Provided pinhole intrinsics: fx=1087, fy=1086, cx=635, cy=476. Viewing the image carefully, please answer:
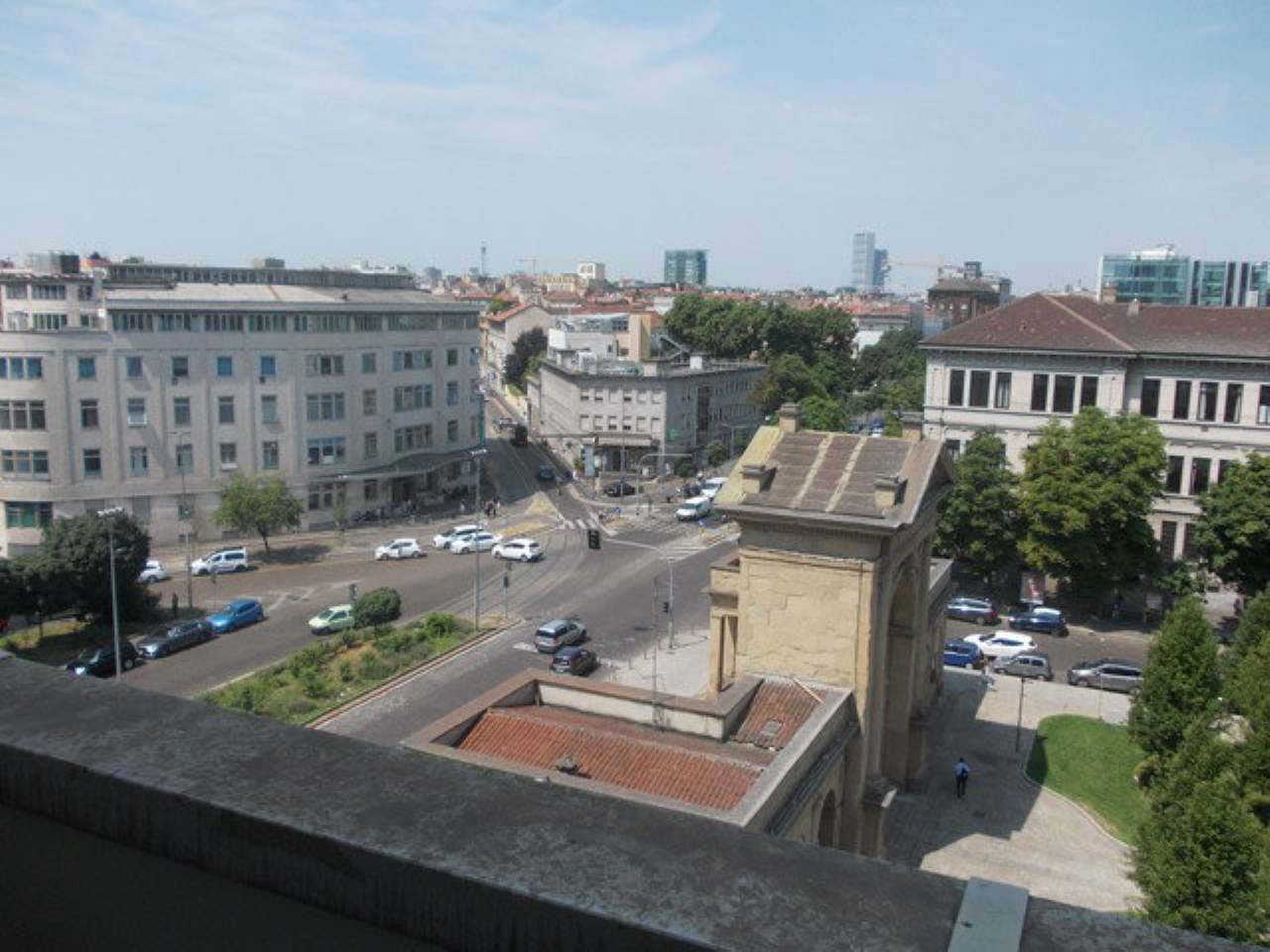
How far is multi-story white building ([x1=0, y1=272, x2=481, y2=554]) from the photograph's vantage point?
50156 millimetres

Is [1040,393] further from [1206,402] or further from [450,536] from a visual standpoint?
[450,536]

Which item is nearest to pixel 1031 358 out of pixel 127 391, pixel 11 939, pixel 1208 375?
pixel 1208 375

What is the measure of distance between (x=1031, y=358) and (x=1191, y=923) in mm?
35652

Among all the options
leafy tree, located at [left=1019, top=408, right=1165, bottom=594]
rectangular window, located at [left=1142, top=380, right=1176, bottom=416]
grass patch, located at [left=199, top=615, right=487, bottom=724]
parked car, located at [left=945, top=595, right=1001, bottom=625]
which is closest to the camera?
grass patch, located at [left=199, top=615, right=487, bottom=724]

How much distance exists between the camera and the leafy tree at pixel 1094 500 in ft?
135

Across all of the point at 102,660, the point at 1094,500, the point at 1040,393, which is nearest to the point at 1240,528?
the point at 1094,500

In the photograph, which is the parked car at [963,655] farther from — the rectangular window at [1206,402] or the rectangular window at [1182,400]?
the rectangular window at [1206,402]

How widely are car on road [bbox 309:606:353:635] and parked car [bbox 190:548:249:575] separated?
35.7ft

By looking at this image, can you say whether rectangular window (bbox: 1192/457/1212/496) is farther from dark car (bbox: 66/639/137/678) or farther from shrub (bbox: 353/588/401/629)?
dark car (bbox: 66/639/137/678)

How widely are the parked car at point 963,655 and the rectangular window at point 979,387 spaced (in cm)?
1591

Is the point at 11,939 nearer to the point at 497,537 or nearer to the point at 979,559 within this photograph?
the point at 979,559

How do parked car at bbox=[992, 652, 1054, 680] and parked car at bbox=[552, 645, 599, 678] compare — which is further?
parked car at bbox=[992, 652, 1054, 680]

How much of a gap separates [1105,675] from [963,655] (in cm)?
463

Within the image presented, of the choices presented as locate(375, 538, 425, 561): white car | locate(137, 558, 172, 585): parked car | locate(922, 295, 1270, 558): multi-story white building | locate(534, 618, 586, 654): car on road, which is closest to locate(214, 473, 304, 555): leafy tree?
locate(137, 558, 172, 585): parked car
